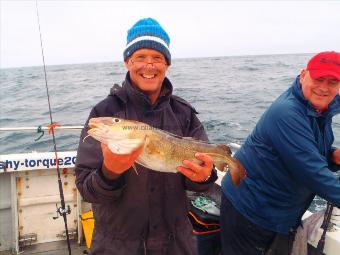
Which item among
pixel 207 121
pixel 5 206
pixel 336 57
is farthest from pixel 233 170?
pixel 207 121

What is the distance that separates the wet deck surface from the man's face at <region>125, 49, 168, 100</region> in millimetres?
3682

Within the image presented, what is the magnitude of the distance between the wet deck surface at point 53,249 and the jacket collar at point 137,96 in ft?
11.7

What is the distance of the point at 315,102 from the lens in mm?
3482

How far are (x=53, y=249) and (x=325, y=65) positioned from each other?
4.58 m

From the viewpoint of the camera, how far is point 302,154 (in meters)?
3.29

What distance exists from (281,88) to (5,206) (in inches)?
821

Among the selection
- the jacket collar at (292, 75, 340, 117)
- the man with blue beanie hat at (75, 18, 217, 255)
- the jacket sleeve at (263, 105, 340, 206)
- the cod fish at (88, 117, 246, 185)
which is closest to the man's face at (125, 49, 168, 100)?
the man with blue beanie hat at (75, 18, 217, 255)

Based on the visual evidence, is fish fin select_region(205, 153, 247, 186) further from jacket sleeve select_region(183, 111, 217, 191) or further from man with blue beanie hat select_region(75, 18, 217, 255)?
man with blue beanie hat select_region(75, 18, 217, 255)

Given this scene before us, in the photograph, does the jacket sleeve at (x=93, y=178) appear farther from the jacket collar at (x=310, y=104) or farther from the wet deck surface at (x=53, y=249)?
the wet deck surface at (x=53, y=249)

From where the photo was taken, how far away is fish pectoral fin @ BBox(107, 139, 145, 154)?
7.38 ft

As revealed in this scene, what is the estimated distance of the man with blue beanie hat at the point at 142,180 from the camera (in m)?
2.53

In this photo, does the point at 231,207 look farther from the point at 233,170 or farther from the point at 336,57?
the point at 336,57

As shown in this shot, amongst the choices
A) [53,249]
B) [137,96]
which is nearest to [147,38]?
[137,96]

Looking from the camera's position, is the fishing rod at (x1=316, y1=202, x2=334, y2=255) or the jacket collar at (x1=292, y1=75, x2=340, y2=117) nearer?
the jacket collar at (x1=292, y1=75, x2=340, y2=117)
